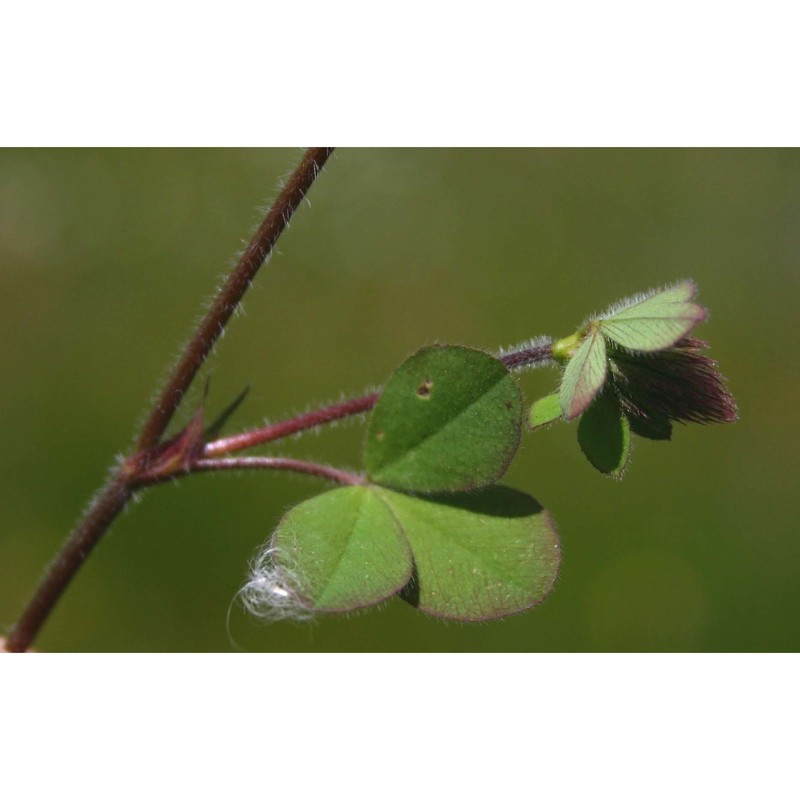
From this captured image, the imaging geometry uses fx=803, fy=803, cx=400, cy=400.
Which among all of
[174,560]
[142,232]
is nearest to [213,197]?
[142,232]

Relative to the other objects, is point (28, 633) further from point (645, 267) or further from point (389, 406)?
point (645, 267)

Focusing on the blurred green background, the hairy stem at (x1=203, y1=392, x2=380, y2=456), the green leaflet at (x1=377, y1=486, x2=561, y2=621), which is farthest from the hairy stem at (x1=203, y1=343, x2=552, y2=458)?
the blurred green background

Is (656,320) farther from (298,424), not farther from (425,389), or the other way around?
(298,424)

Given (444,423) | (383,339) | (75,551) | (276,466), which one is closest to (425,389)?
(444,423)

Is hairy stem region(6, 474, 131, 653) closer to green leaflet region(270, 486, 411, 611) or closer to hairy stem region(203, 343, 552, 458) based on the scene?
hairy stem region(203, 343, 552, 458)

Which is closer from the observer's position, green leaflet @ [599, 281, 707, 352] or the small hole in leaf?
green leaflet @ [599, 281, 707, 352]

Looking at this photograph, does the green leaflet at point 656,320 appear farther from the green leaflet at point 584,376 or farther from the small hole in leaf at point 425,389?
the small hole in leaf at point 425,389

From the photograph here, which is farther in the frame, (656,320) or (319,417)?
(319,417)
